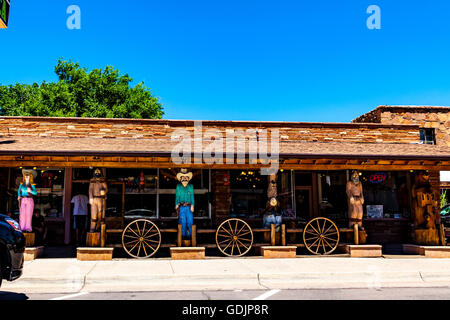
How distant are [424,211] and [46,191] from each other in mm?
11711

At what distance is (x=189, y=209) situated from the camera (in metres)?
10.9

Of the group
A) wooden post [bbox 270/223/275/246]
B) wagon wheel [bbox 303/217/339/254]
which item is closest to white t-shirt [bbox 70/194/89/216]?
wooden post [bbox 270/223/275/246]

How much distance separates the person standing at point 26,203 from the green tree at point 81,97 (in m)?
21.0

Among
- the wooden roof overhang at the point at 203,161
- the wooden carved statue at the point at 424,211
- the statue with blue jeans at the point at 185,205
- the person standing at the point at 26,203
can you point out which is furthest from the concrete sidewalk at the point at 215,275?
the wooden roof overhang at the point at 203,161

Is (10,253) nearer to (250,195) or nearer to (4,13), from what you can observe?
(4,13)

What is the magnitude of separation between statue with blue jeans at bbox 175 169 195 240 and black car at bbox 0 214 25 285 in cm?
500

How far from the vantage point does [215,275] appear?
8258mm

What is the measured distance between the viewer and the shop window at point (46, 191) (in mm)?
13281

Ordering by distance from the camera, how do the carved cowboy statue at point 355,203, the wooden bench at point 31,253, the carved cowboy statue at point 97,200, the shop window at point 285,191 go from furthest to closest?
the shop window at point 285,191, the carved cowboy statue at point 355,203, the carved cowboy statue at point 97,200, the wooden bench at point 31,253

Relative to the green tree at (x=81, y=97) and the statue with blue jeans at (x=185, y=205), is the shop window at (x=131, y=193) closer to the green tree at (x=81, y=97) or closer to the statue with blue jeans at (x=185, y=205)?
the statue with blue jeans at (x=185, y=205)

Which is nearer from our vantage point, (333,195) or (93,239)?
(93,239)

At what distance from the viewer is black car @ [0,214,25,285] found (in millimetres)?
5953

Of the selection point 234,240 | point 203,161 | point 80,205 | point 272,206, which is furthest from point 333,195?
point 80,205
